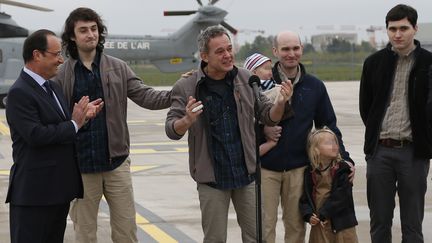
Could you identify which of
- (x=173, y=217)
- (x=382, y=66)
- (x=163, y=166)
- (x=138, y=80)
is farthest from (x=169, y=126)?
(x=163, y=166)

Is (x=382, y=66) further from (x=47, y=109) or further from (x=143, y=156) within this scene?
(x=143, y=156)

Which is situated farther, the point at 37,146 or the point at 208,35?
the point at 208,35

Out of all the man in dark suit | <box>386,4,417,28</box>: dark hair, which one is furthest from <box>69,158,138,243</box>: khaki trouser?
<box>386,4,417,28</box>: dark hair

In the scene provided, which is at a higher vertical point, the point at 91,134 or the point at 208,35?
the point at 208,35

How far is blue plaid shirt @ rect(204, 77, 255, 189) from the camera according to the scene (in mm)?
5621

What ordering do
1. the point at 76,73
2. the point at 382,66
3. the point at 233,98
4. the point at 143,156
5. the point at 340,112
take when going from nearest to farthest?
the point at 233,98 → the point at 76,73 → the point at 382,66 → the point at 143,156 → the point at 340,112

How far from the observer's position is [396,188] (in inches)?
265

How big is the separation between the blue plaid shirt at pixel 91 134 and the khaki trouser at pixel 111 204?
0.30 ft

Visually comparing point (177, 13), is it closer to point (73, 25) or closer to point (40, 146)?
point (73, 25)

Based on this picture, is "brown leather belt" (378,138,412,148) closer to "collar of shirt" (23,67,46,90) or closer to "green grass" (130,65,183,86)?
"collar of shirt" (23,67,46,90)

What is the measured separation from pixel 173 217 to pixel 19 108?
4425 millimetres

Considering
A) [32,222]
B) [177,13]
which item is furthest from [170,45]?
[32,222]

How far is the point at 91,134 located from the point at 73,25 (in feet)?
2.55

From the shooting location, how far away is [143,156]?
50.1ft
